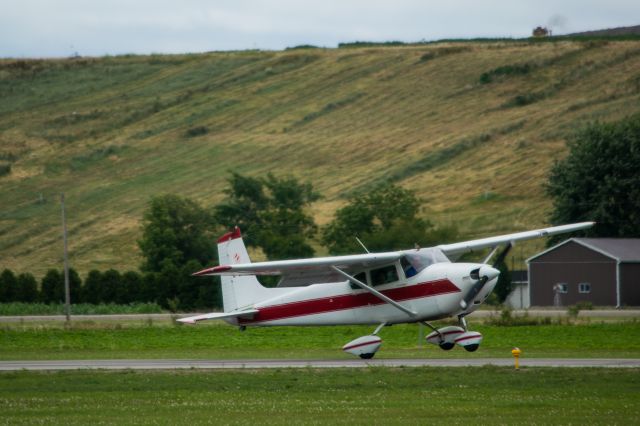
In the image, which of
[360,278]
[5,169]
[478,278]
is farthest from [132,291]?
[5,169]

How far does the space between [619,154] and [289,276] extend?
43877 mm

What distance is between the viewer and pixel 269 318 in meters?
27.2

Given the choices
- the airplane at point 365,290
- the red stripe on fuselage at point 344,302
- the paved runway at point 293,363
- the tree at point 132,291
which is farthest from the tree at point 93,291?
the red stripe on fuselage at point 344,302

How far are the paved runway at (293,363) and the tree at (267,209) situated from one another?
38.7m

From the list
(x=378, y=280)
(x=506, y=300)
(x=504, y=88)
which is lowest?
(x=506, y=300)

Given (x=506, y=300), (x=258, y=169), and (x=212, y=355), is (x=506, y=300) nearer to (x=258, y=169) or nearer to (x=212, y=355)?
(x=212, y=355)

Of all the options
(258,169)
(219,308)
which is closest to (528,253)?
(219,308)

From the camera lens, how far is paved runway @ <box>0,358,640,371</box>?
77.0 ft

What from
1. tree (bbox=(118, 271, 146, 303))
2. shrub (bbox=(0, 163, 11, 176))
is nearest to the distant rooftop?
tree (bbox=(118, 271, 146, 303))

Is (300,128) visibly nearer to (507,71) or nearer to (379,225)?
→ (507,71)

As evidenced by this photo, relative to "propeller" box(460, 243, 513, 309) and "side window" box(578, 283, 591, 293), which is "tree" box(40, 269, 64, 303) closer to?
"side window" box(578, 283, 591, 293)

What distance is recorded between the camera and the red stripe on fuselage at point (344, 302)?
82.9 ft

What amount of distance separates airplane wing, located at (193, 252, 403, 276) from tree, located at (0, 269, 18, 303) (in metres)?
37.2

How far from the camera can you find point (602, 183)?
65375 millimetres
